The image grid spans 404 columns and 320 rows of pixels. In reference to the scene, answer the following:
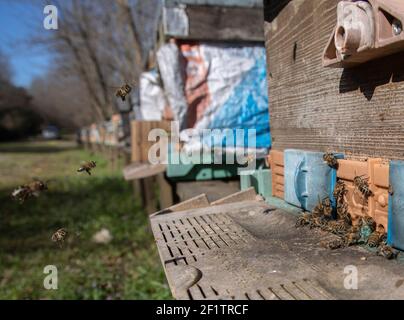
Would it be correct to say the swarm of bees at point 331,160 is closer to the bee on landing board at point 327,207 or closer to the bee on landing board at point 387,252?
the bee on landing board at point 327,207

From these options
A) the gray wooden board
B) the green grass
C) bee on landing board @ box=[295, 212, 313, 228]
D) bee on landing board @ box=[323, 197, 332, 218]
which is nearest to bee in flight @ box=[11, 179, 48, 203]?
the green grass

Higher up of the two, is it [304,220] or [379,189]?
[379,189]

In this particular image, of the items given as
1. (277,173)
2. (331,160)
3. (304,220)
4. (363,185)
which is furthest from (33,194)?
(363,185)

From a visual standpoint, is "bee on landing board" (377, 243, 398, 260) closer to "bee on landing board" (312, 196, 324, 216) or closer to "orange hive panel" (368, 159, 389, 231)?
"orange hive panel" (368, 159, 389, 231)

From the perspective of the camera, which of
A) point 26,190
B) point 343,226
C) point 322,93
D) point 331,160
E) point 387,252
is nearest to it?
point 387,252

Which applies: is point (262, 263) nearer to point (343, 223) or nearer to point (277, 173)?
point (343, 223)

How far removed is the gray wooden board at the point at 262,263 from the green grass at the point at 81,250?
98cm

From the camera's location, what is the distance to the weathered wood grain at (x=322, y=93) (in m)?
1.40

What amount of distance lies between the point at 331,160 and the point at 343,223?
268 millimetres

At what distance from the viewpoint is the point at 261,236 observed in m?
1.53

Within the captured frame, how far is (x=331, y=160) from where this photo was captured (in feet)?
5.34

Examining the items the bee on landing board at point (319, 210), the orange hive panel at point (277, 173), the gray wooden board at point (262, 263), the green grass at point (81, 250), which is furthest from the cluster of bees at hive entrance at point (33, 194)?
the bee on landing board at point (319, 210)

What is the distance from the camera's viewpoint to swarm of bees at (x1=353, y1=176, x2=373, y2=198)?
4.72 feet
